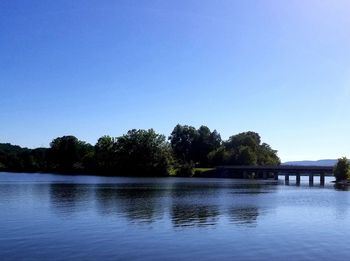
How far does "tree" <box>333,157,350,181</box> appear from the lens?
563 ft

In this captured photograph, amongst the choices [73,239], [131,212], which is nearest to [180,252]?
[73,239]

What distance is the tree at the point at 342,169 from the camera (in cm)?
17162

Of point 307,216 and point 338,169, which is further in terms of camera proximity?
point 338,169

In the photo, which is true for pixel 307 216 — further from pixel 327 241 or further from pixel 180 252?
pixel 180 252

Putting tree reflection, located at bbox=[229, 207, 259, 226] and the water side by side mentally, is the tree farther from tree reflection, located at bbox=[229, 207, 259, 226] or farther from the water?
tree reflection, located at bbox=[229, 207, 259, 226]

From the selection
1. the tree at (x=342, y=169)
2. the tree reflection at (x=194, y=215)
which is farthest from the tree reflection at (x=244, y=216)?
the tree at (x=342, y=169)

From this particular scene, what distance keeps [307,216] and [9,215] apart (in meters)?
34.6

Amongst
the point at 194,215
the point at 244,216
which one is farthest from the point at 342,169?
the point at 194,215

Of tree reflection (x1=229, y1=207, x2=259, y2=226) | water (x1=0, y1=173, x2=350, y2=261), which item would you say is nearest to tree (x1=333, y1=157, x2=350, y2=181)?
water (x1=0, y1=173, x2=350, y2=261)

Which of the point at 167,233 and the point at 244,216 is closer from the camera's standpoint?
the point at 167,233

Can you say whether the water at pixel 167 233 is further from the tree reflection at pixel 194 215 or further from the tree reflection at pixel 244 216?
the tree reflection at pixel 244 216

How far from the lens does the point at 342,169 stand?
174 m

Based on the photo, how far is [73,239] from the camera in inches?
1373

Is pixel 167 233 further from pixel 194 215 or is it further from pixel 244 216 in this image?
pixel 244 216
